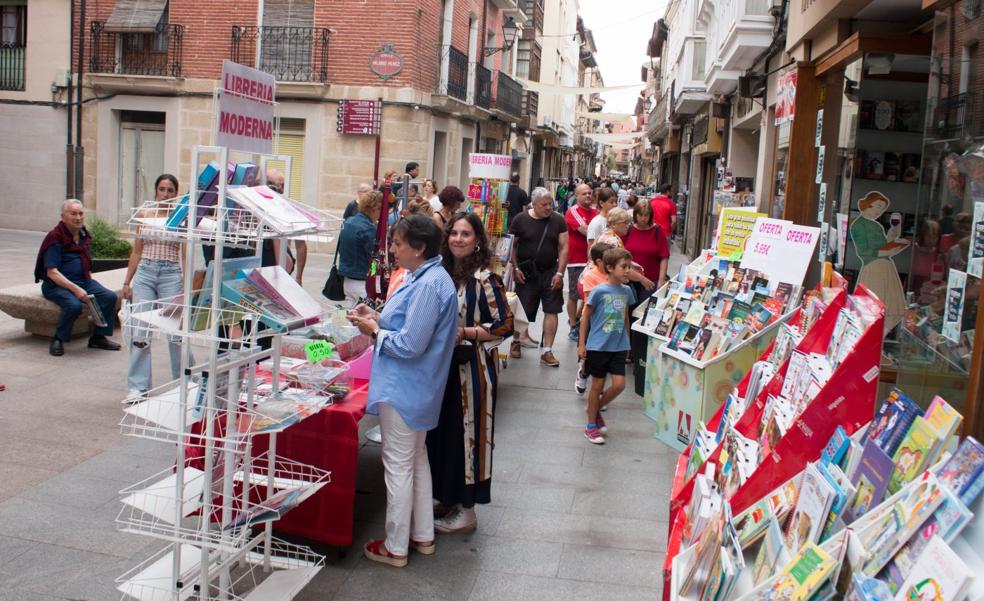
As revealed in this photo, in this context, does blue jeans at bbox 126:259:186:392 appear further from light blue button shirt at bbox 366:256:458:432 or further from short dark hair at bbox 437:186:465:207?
light blue button shirt at bbox 366:256:458:432

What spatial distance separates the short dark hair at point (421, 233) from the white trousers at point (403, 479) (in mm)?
754

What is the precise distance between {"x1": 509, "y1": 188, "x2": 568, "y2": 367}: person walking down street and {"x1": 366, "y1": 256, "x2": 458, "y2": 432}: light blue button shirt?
5160 millimetres

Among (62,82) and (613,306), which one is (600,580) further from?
(62,82)

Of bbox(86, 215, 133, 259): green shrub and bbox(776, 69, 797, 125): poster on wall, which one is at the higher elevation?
bbox(776, 69, 797, 125): poster on wall

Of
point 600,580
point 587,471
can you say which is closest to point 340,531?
point 600,580

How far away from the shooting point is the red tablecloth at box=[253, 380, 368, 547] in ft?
14.7

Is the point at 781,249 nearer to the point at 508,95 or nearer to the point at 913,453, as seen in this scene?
the point at 913,453

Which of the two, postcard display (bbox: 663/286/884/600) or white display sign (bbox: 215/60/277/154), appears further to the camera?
white display sign (bbox: 215/60/277/154)

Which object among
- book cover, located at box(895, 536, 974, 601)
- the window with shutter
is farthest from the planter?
book cover, located at box(895, 536, 974, 601)

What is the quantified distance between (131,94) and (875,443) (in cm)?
2029

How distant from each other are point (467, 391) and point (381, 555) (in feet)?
3.04

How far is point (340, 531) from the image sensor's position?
452cm

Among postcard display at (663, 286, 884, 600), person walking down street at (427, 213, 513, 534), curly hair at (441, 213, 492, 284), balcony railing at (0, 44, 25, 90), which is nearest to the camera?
postcard display at (663, 286, 884, 600)

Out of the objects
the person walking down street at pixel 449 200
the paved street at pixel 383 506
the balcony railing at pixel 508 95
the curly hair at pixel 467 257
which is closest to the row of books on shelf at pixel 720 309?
the paved street at pixel 383 506
